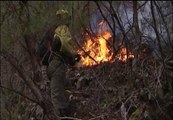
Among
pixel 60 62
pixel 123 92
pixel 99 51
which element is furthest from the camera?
pixel 99 51

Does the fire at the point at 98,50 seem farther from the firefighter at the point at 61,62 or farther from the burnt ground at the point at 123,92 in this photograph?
the firefighter at the point at 61,62

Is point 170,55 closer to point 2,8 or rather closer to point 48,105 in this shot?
point 2,8

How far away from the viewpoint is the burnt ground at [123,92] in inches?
263

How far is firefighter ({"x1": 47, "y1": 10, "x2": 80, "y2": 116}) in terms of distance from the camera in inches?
285

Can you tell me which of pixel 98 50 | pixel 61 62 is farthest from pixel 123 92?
pixel 98 50

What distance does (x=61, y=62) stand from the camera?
7359 millimetres

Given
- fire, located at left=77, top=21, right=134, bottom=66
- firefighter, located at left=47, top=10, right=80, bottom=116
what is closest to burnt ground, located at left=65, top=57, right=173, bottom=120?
fire, located at left=77, top=21, right=134, bottom=66

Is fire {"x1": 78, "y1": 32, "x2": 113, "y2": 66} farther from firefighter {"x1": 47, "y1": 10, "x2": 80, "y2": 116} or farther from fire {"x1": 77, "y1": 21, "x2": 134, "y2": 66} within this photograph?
firefighter {"x1": 47, "y1": 10, "x2": 80, "y2": 116}

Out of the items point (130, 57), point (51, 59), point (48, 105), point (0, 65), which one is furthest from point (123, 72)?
point (48, 105)

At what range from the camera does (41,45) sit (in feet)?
Answer: 23.8

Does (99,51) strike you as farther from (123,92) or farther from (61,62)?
(61,62)

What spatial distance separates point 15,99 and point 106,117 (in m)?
2.29

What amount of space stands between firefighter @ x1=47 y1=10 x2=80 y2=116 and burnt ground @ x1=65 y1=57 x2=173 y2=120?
1.19 feet

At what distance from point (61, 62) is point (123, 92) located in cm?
101
